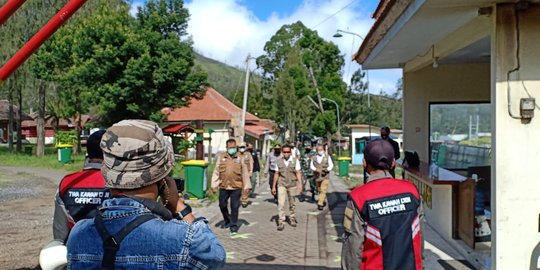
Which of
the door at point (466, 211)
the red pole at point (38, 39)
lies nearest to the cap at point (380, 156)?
the red pole at point (38, 39)

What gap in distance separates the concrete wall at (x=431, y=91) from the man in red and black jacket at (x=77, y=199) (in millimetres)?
9081

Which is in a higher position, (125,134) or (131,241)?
(125,134)

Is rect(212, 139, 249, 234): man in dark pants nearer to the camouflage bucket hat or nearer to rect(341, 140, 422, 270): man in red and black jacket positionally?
rect(341, 140, 422, 270): man in red and black jacket

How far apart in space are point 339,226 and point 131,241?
919 centimetres

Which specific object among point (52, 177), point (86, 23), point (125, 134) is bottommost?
point (52, 177)

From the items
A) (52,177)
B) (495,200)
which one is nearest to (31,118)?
(52,177)

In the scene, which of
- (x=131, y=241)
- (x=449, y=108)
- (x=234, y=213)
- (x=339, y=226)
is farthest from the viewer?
(x=449, y=108)

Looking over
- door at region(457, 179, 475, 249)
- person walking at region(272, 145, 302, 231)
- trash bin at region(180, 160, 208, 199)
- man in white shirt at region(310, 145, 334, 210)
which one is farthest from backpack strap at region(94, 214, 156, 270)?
trash bin at region(180, 160, 208, 199)

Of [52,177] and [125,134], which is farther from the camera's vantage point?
[52,177]

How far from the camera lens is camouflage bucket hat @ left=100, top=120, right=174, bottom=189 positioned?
1.83m

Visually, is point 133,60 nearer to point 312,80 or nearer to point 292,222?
point 292,222

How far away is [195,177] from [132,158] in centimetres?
1261

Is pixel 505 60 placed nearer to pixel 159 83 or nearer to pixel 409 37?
pixel 409 37

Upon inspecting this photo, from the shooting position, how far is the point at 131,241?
1.74m
